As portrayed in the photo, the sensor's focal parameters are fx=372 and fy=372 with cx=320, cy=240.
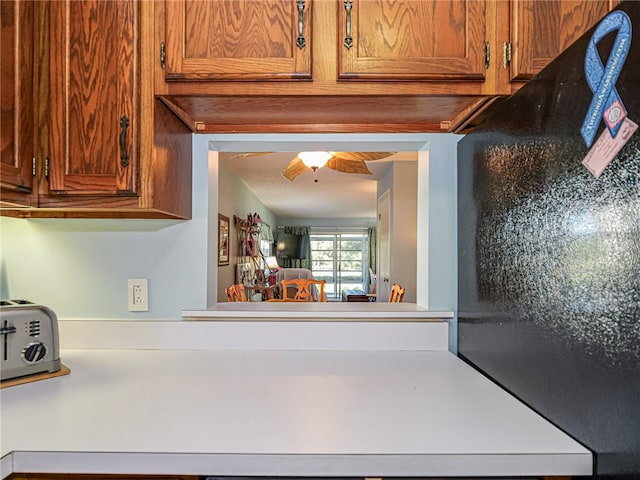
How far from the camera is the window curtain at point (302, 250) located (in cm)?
1099

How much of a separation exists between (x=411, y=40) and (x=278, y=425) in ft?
3.24

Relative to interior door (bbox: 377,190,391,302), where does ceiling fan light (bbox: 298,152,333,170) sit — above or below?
above

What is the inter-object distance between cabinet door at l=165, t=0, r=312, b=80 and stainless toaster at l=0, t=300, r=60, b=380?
0.79 metres

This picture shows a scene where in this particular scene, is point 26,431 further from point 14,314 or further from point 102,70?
point 102,70

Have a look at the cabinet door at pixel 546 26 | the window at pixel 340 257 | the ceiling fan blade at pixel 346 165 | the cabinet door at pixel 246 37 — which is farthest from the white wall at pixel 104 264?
the window at pixel 340 257

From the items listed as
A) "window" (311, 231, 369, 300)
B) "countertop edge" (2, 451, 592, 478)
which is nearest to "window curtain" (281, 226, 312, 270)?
"window" (311, 231, 369, 300)

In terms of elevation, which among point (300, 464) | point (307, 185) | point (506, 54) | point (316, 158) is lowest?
point (300, 464)

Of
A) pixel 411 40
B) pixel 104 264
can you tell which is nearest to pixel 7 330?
pixel 104 264

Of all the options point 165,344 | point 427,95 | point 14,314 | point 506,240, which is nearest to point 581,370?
point 506,240

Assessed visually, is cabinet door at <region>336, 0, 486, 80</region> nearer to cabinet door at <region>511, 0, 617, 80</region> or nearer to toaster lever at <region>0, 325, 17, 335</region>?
cabinet door at <region>511, 0, 617, 80</region>

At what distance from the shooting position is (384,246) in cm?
489

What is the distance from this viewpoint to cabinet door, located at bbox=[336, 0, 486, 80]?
98 centimetres

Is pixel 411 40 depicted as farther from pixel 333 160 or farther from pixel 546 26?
pixel 333 160

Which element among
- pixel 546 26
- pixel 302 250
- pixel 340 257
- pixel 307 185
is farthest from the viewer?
pixel 340 257
